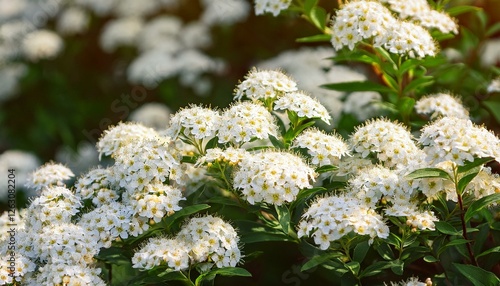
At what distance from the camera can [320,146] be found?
2.61 m

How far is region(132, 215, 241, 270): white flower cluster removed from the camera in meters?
2.32

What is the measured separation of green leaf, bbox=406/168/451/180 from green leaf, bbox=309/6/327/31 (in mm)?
1296

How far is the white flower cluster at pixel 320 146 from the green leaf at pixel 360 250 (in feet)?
1.00

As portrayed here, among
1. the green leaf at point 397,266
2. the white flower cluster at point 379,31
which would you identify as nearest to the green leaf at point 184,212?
the green leaf at point 397,266

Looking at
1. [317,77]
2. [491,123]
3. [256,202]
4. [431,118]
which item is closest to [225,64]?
[317,77]

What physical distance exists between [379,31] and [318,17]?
22.8 inches

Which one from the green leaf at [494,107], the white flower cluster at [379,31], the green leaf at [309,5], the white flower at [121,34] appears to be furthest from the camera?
the white flower at [121,34]

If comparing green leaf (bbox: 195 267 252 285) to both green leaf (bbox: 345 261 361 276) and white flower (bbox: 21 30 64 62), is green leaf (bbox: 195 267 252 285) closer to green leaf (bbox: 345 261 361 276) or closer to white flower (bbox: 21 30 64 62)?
green leaf (bbox: 345 261 361 276)

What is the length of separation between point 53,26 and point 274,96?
391cm

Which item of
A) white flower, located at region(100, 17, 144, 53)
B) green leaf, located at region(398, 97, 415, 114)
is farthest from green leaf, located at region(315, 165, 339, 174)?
white flower, located at region(100, 17, 144, 53)

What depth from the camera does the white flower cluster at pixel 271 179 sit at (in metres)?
2.38

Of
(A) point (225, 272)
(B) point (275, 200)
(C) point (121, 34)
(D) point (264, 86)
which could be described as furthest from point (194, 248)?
(C) point (121, 34)

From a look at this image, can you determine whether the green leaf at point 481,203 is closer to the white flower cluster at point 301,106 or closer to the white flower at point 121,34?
the white flower cluster at point 301,106

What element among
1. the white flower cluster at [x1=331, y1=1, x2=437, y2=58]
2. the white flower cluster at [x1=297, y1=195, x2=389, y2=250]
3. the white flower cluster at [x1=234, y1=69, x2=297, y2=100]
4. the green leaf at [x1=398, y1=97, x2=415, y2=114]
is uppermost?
the white flower cluster at [x1=331, y1=1, x2=437, y2=58]
